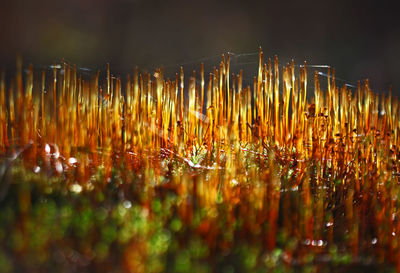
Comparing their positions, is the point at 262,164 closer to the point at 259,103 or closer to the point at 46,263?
the point at 259,103

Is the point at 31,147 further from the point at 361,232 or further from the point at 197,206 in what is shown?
the point at 361,232

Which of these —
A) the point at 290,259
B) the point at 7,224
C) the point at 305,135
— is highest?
the point at 305,135

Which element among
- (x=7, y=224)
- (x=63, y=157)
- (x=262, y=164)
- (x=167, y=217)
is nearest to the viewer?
(x=7, y=224)

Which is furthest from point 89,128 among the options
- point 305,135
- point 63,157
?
point 305,135

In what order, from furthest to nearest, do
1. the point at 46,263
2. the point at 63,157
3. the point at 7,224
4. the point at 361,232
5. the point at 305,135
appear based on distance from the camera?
the point at 305,135 → the point at 63,157 → the point at 361,232 → the point at 7,224 → the point at 46,263

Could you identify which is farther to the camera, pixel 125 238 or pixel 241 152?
pixel 241 152

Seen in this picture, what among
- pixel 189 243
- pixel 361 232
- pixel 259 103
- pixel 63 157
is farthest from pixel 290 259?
pixel 63 157

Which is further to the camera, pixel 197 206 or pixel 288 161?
pixel 288 161

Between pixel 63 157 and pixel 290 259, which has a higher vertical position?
pixel 63 157
